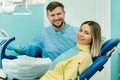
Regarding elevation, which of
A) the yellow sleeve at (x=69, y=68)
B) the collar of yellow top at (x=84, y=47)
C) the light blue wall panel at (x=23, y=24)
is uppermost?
the light blue wall panel at (x=23, y=24)

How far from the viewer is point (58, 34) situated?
7.44 ft

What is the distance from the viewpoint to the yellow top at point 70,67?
1617mm

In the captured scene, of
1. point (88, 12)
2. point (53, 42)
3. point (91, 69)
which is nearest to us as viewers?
point (91, 69)

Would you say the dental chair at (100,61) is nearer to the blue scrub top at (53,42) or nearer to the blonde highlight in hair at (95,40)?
the blonde highlight in hair at (95,40)

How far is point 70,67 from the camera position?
1661 mm

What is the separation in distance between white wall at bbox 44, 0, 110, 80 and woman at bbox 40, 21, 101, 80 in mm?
926

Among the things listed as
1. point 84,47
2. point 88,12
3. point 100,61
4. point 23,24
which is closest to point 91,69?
point 100,61

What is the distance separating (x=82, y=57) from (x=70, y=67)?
0.11m

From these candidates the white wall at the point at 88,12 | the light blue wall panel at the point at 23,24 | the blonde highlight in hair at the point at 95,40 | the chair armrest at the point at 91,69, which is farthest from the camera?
the white wall at the point at 88,12

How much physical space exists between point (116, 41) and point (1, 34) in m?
0.94

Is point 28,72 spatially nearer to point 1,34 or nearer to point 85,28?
point 85,28

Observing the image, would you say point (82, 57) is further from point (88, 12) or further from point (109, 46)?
point (88, 12)

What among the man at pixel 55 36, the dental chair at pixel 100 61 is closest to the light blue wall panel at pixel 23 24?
the man at pixel 55 36

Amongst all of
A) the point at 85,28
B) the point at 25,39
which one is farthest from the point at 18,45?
the point at 85,28
